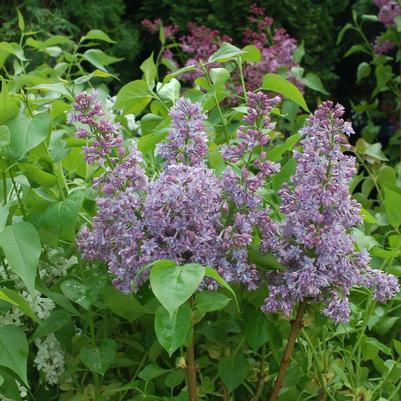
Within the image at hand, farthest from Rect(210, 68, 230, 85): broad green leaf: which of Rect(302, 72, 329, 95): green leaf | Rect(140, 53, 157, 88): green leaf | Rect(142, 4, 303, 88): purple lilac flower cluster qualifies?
Rect(142, 4, 303, 88): purple lilac flower cluster

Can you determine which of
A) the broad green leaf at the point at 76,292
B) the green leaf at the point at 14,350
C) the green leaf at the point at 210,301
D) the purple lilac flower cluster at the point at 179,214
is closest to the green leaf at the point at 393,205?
the purple lilac flower cluster at the point at 179,214

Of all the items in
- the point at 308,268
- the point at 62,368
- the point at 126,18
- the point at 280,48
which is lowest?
the point at 126,18

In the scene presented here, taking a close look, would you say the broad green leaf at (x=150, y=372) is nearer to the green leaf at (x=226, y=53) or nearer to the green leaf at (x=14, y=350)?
the green leaf at (x=14, y=350)

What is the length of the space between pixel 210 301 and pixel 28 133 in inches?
15.6

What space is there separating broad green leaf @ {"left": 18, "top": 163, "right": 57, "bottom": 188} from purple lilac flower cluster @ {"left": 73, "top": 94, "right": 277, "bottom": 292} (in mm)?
152

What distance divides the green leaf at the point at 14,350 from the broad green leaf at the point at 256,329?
0.35 m

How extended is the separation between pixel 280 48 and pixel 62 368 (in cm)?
212

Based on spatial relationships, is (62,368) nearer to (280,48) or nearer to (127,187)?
(127,187)

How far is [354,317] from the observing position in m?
1.51

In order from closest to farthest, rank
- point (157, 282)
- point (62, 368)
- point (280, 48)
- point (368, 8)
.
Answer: point (157, 282)
point (62, 368)
point (280, 48)
point (368, 8)

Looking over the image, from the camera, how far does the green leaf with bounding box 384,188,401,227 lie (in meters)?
1.40

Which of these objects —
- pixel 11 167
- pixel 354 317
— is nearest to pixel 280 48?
pixel 354 317

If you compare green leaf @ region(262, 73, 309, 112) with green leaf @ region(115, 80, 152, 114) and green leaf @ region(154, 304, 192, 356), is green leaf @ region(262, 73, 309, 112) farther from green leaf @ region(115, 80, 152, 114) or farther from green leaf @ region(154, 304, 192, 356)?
green leaf @ region(154, 304, 192, 356)

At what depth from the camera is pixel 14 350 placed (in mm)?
1214
